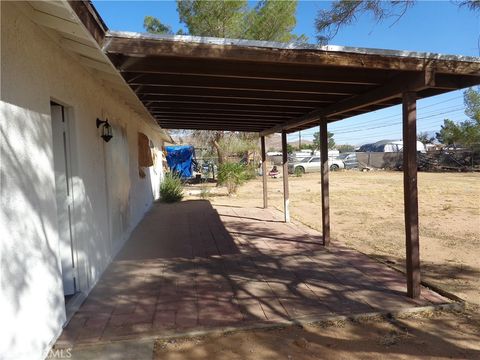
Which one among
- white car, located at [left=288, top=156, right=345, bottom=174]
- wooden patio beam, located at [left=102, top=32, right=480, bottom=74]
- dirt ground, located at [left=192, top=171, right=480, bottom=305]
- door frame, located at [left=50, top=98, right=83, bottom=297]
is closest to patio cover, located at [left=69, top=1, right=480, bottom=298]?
wooden patio beam, located at [left=102, top=32, right=480, bottom=74]

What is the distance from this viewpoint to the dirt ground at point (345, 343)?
127 inches

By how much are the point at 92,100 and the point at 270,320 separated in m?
3.58

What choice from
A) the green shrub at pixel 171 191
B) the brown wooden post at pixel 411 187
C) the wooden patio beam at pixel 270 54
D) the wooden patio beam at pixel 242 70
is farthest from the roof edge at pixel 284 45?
the green shrub at pixel 171 191

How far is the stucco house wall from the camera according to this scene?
2.65m

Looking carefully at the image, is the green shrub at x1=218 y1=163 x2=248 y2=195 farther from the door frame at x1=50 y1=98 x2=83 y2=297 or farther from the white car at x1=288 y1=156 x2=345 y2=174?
the white car at x1=288 y1=156 x2=345 y2=174

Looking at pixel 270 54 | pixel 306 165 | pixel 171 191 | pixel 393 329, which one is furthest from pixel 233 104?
pixel 306 165

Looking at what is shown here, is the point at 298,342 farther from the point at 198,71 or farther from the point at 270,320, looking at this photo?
the point at 198,71

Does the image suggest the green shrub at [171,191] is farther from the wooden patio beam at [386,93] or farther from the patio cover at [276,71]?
the wooden patio beam at [386,93]

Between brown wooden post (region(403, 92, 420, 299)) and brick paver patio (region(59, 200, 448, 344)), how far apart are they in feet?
0.78

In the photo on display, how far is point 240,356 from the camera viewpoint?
322 centimetres

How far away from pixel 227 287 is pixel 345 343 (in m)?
1.69

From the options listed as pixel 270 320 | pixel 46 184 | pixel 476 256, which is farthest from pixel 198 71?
pixel 476 256

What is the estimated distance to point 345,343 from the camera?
3426 millimetres

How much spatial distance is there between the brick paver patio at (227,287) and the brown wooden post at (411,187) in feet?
0.78
